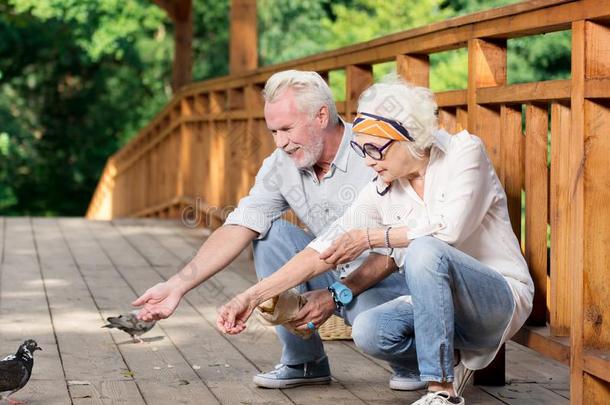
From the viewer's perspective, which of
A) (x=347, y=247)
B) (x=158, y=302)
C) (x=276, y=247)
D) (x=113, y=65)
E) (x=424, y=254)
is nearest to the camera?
(x=424, y=254)

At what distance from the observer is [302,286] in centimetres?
369

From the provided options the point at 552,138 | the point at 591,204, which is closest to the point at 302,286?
the point at 552,138

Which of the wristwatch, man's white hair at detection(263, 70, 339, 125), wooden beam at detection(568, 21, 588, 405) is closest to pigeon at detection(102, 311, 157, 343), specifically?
the wristwatch

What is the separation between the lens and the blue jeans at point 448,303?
3.04m

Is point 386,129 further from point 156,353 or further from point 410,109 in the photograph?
point 156,353

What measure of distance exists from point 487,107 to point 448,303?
936 millimetres

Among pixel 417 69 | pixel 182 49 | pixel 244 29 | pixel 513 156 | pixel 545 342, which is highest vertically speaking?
pixel 182 49

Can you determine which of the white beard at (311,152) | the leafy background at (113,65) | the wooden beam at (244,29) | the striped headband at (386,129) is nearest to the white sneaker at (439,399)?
the striped headband at (386,129)

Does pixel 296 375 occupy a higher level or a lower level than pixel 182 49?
lower

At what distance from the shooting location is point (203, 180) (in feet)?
31.6

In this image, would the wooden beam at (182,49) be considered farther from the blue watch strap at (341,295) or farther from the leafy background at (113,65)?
the blue watch strap at (341,295)

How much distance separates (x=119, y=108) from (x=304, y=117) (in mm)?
22824

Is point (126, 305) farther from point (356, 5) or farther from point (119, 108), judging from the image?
point (119, 108)

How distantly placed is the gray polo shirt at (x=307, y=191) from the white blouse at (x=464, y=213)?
1.00 ft
